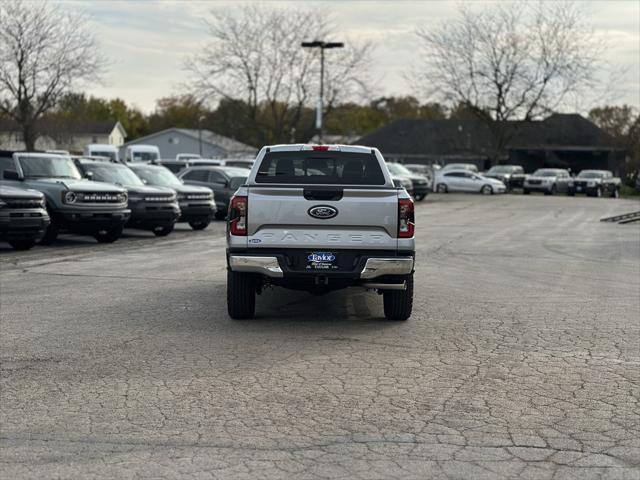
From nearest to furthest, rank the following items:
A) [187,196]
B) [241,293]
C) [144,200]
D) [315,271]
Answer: [315,271]
[241,293]
[144,200]
[187,196]

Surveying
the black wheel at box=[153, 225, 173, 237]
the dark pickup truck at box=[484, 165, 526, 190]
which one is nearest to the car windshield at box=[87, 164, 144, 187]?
the black wheel at box=[153, 225, 173, 237]

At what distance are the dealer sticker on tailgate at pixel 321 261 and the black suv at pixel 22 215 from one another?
916 centimetres

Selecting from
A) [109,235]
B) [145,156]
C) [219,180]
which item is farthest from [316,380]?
[145,156]

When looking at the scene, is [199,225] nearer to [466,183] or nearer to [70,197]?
[70,197]

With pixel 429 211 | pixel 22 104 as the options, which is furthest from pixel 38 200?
pixel 22 104

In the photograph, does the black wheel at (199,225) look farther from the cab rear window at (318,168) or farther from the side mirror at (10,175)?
the cab rear window at (318,168)

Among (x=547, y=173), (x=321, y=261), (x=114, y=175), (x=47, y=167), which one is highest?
(x=47, y=167)

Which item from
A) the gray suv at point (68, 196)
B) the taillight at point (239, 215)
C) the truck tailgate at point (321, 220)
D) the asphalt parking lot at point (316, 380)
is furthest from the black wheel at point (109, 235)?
the truck tailgate at point (321, 220)

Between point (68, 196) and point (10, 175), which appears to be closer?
point (68, 196)

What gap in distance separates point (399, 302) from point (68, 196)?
419 inches

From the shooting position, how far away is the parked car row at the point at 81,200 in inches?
671

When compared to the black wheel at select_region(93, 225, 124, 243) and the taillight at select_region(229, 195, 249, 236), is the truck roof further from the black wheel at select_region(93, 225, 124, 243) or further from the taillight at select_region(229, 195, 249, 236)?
the black wheel at select_region(93, 225, 124, 243)

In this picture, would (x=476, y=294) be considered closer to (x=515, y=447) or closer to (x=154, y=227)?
(x=515, y=447)

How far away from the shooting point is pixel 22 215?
16.9 metres
